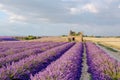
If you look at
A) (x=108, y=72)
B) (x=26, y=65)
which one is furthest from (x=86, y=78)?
(x=26, y=65)

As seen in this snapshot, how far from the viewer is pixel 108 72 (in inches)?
369

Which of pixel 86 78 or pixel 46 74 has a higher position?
pixel 46 74

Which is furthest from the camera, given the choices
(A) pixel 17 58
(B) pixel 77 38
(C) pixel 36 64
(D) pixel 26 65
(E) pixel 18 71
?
(B) pixel 77 38

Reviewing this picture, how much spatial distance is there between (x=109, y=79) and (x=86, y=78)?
1383 millimetres

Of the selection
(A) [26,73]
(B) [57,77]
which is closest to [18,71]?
(A) [26,73]

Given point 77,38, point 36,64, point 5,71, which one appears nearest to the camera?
point 5,71

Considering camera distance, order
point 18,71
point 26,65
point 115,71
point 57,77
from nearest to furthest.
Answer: point 57,77 → point 18,71 → point 115,71 → point 26,65

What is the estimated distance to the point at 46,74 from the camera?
6625mm

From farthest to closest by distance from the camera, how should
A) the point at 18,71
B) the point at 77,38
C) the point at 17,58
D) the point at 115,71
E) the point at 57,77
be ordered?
1. the point at 77,38
2. the point at 17,58
3. the point at 115,71
4. the point at 18,71
5. the point at 57,77

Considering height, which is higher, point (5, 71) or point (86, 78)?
point (5, 71)

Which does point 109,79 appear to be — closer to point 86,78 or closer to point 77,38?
point 86,78

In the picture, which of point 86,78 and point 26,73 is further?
point 86,78

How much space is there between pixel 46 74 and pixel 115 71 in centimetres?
322

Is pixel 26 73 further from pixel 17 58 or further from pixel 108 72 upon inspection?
pixel 17 58
